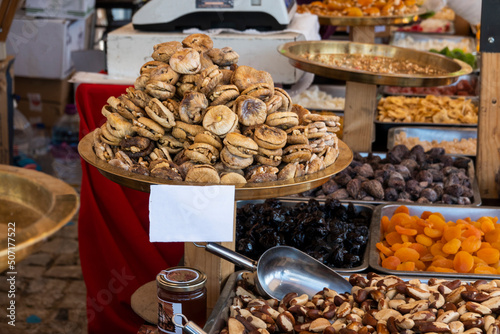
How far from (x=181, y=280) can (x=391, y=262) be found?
1.96 feet

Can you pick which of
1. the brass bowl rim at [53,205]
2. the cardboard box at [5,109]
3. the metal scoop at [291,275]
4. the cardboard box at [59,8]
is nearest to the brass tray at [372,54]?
the metal scoop at [291,275]

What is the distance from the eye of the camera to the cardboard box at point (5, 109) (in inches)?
115

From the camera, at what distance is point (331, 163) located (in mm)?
1161

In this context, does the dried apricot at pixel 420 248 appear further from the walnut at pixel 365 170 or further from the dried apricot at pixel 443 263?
the walnut at pixel 365 170

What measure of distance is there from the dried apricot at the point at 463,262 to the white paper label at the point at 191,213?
688 mm

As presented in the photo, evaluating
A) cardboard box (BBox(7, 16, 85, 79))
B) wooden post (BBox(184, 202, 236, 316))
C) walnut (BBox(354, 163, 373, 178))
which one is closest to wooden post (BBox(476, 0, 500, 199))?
walnut (BBox(354, 163, 373, 178))

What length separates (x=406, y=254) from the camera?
57.7 inches

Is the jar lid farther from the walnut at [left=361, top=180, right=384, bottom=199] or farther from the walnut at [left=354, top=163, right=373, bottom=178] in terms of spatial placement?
the walnut at [left=354, top=163, right=373, bottom=178]

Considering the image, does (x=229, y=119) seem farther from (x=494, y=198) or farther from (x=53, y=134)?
(x=53, y=134)

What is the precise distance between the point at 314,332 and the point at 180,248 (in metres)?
1.04

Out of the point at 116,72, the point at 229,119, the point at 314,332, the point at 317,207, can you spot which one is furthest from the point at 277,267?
the point at 116,72

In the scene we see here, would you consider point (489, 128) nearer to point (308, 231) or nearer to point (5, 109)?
point (308, 231)

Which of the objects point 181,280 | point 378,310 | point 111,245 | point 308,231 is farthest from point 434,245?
point 111,245

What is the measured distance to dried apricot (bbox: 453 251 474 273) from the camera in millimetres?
1383
